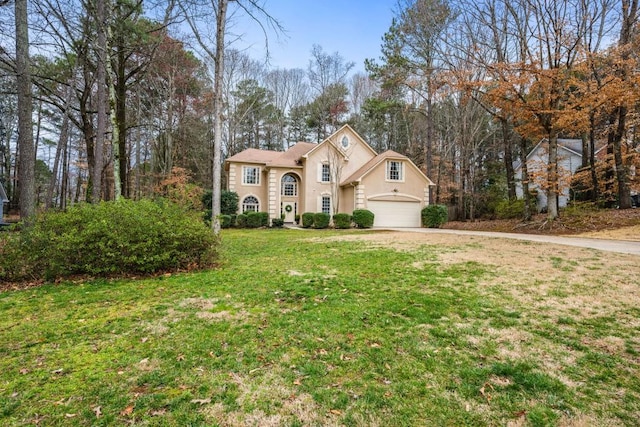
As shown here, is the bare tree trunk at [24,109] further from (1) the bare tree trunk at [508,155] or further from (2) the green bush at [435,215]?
(2) the green bush at [435,215]

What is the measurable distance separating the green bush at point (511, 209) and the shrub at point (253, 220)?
15.2m

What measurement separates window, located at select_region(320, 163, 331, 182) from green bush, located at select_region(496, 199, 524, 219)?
11.2m

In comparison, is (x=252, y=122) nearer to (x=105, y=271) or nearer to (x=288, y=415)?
(x=105, y=271)

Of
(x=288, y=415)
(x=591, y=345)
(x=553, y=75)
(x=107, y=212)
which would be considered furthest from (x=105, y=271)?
(x=553, y=75)

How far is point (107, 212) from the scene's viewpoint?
5836 mm

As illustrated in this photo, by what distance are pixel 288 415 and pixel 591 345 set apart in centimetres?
291

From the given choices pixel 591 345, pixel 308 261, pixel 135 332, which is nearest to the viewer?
pixel 591 345

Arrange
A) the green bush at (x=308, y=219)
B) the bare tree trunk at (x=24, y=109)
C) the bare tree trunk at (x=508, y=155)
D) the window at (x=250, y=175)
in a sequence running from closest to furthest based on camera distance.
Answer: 1. the bare tree trunk at (x=24, y=109)
2. the bare tree trunk at (x=508, y=155)
3. the green bush at (x=308, y=219)
4. the window at (x=250, y=175)

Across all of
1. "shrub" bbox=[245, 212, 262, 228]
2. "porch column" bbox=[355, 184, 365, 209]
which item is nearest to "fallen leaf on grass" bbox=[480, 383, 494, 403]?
"porch column" bbox=[355, 184, 365, 209]

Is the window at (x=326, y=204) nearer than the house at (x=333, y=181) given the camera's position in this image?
No

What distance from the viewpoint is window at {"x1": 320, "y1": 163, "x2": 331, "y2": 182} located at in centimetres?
2095

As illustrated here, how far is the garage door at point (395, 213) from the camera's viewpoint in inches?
765

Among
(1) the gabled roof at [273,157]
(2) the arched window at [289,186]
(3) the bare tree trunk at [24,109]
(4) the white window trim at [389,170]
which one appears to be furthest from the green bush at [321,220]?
(3) the bare tree trunk at [24,109]

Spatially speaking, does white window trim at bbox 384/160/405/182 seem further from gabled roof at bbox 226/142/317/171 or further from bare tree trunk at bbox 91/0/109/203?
bare tree trunk at bbox 91/0/109/203
